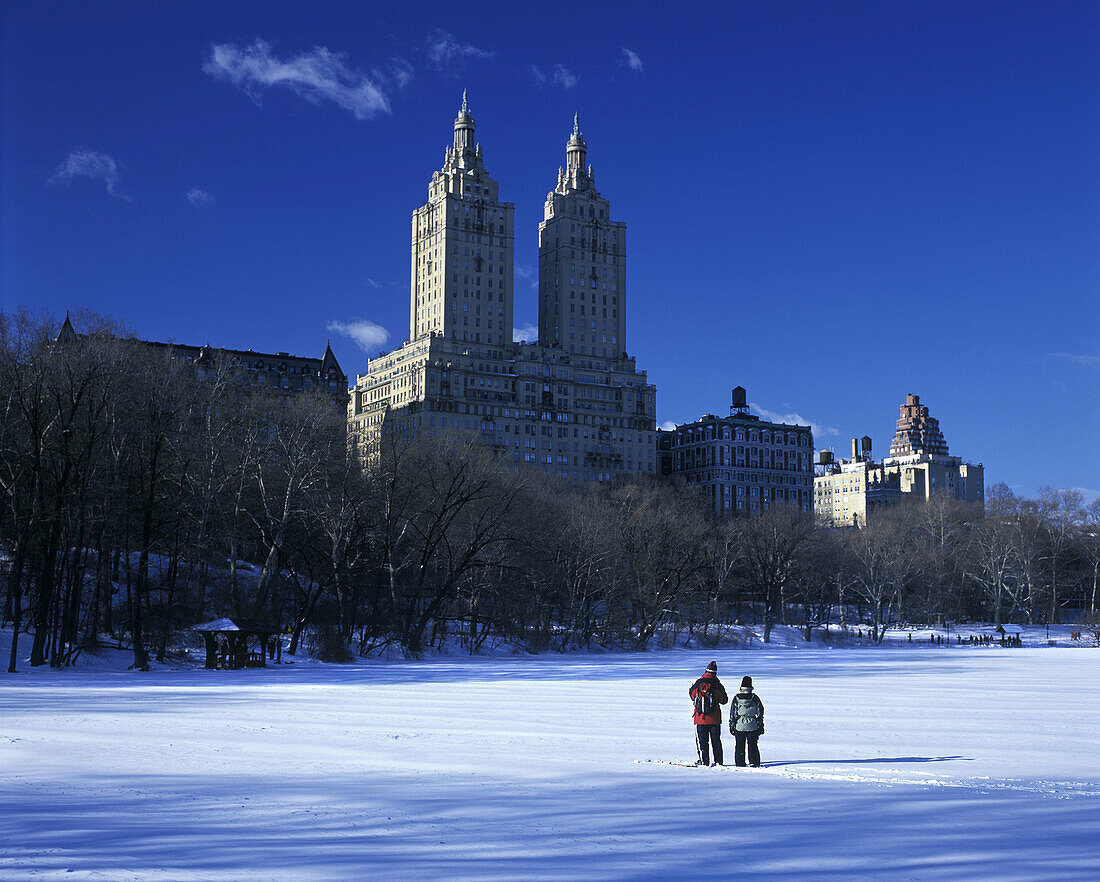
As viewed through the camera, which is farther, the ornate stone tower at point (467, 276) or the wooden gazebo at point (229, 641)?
the ornate stone tower at point (467, 276)

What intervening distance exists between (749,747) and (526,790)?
4.41 meters

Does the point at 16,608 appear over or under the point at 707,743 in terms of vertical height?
over

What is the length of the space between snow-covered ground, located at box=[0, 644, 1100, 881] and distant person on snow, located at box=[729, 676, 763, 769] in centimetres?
41

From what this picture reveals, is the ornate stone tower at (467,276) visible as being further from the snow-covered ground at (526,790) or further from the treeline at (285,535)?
the snow-covered ground at (526,790)

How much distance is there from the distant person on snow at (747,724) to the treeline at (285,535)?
3220 cm

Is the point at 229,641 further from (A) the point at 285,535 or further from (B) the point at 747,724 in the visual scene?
(B) the point at 747,724

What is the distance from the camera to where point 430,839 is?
12727 millimetres

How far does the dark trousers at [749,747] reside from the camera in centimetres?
1853

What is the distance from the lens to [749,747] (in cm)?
1852

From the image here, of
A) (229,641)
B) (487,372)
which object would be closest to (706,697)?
(229,641)

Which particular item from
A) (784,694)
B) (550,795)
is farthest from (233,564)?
(550,795)

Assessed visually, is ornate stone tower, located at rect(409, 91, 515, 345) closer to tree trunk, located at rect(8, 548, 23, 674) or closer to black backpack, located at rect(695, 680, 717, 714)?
tree trunk, located at rect(8, 548, 23, 674)

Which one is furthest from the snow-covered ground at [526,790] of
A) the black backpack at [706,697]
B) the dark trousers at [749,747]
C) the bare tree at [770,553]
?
the bare tree at [770,553]

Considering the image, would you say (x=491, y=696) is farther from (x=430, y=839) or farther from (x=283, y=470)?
(x=283, y=470)
